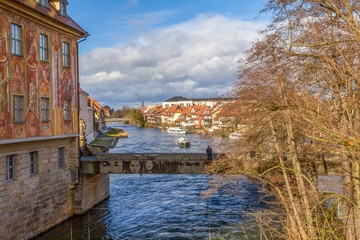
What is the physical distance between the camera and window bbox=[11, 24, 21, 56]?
14.0 m

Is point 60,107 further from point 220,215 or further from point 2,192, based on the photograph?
point 220,215

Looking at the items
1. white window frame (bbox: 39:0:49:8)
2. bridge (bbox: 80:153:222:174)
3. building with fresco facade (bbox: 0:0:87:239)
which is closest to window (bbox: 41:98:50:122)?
building with fresco facade (bbox: 0:0:87:239)

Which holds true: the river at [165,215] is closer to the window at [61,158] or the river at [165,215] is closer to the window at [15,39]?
the window at [61,158]

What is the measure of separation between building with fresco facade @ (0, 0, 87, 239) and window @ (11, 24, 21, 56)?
4cm

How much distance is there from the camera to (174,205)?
70.7 feet

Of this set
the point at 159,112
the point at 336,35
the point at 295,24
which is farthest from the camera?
the point at 159,112

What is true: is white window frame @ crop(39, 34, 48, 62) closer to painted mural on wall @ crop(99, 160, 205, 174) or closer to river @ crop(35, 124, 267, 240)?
painted mural on wall @ crop(99, 160, 205, 174)

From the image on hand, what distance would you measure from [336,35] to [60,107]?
1367 centimetres

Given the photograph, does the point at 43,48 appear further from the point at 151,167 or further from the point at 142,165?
the point at 151,167

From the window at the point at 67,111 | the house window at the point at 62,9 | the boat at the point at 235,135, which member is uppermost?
the house window at the point at 62,9

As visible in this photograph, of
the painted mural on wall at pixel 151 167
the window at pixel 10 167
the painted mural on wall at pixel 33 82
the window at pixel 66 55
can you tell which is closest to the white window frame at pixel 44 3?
the painted mural on wall at pixel 33 82

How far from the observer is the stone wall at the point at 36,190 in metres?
13.8

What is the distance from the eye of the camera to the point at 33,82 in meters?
15.2

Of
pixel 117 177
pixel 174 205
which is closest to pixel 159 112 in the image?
pixel 117 177
